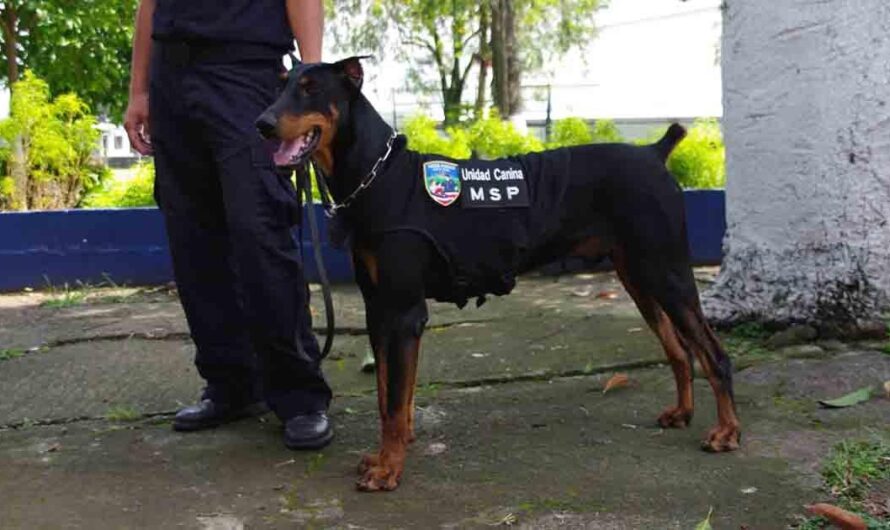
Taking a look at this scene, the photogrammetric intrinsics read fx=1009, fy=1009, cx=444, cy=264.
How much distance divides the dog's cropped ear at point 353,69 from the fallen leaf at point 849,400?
2.20 meters

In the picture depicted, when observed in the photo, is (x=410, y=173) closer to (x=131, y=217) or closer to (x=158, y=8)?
(x=158, y=8)

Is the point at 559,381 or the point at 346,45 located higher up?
the point at 346,45

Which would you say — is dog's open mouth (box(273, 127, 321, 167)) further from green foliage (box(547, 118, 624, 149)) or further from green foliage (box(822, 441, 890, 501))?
green foliage (box(547, 118, 624, 149))

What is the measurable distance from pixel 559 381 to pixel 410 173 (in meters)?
1.50

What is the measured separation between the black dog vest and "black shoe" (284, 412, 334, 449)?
0.67m

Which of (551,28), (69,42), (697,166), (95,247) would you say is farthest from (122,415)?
(551,28)

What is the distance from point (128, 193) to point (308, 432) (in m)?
5.05

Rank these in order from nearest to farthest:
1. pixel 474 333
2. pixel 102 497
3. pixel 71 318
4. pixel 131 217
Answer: pixel 102 497
pixel 474 333
pixel 71 318
pixel 131 217

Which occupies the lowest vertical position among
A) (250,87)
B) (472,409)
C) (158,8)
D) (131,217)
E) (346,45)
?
(472,409)

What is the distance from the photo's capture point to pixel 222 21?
3557mm

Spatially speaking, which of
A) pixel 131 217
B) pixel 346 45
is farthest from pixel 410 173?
pixel 346 45

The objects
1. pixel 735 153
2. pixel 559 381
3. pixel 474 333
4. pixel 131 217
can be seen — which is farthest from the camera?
pixel 131 217

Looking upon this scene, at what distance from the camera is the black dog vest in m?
3.40

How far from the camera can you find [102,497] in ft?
10.7
